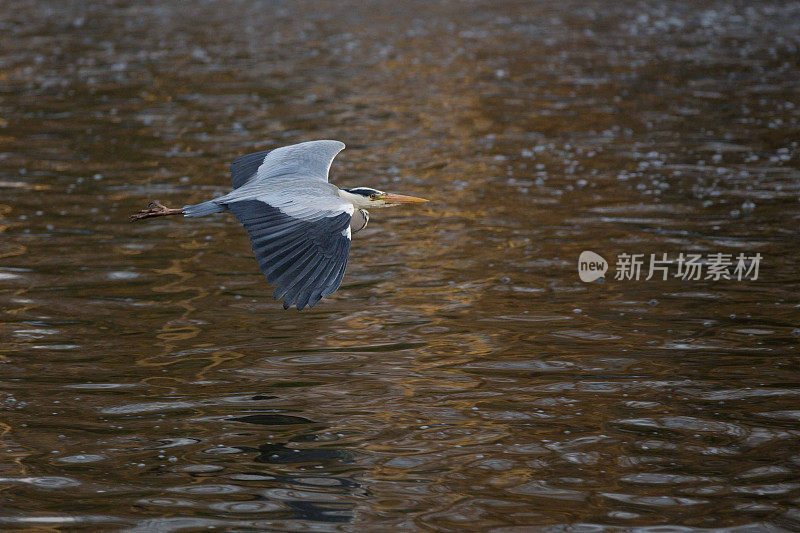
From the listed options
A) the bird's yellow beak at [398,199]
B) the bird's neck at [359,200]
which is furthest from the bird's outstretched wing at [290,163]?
the bird's yellow beak at [398,199]

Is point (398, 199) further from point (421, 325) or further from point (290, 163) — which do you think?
point (421, 325)

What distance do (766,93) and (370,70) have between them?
8.45 metres

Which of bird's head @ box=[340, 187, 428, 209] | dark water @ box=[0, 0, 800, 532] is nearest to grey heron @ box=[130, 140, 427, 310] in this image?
bird's head @ box=[340, 187, 428, 209]

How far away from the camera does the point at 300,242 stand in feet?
22.7

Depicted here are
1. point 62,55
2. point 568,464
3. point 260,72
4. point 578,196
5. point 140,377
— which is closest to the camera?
point 568,464

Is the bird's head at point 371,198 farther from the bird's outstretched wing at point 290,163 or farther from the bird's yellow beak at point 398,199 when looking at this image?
the bird's outstretched wing at point 290,163

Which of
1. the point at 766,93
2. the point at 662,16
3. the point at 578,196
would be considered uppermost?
the point at 662,16

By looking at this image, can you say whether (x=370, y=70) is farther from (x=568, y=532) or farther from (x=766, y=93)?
(x=568, y=532)

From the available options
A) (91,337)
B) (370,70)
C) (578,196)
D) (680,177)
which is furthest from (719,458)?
(370,70)

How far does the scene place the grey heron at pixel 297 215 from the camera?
21.6ft

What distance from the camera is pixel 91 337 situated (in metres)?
8.69

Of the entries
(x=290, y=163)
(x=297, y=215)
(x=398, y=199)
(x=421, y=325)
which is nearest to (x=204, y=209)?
(x=297, y=215)

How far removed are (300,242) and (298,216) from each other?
0.40m

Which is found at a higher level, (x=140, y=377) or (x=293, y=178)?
(x=293, y=178)
